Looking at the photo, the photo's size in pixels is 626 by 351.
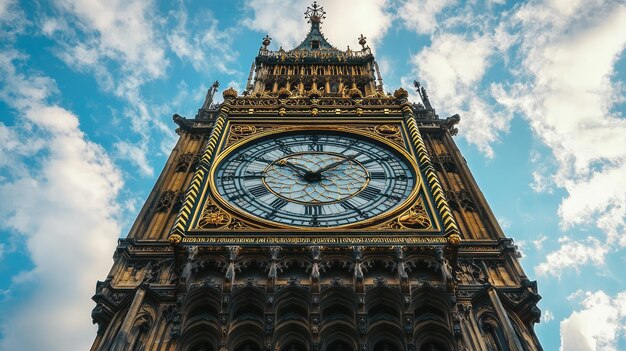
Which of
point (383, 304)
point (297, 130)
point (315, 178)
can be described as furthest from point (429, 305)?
point (297, 130)

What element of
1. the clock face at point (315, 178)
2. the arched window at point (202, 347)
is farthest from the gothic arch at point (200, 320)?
the clock face at point (315, 178)

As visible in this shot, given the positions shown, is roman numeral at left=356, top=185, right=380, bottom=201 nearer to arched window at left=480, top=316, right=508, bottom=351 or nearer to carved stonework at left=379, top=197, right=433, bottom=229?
carved stonework at left=379, top=197, right=433, bottom=229

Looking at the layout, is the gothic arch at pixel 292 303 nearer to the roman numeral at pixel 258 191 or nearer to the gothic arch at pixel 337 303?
the gothic arch at pixel 337 303

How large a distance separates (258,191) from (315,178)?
4.76ft

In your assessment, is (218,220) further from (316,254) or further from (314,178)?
(314,178)

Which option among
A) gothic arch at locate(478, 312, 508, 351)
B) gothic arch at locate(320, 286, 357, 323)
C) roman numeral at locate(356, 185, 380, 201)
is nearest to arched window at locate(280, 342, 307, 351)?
gothic arch at locate(320, 286, 357, 323)

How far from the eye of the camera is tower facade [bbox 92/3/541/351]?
11352 mm

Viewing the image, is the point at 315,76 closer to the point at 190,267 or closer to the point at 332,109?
the point at 332,109

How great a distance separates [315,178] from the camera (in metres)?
15.8

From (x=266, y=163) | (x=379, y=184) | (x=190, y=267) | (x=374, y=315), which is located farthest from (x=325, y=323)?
(x=266, y=163)

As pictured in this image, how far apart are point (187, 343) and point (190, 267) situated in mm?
1465

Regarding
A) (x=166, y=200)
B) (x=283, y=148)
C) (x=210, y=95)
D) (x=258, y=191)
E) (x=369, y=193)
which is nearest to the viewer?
(x=369, y=193)

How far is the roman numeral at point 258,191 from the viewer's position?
15125 millimetres

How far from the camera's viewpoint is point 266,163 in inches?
657
